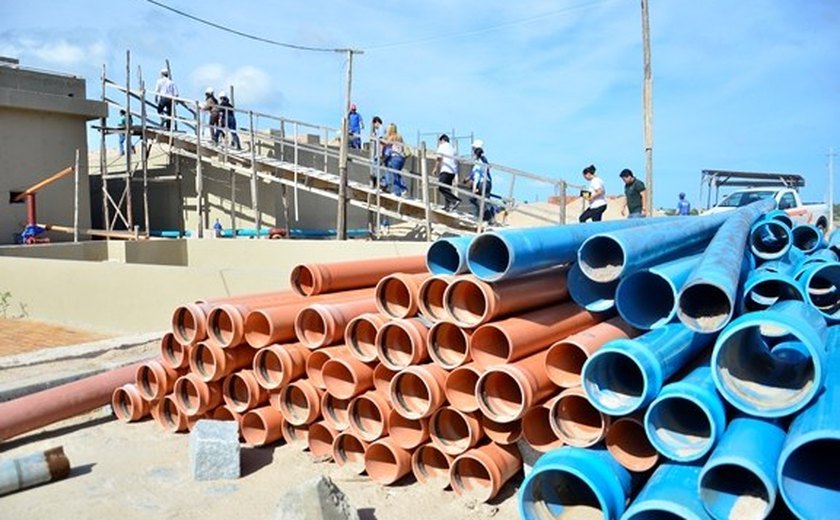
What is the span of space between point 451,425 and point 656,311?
4.48 feet

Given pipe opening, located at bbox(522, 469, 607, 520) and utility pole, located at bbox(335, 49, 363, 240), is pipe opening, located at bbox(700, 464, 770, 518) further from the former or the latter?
utility pole, located at bbox(335, 49, 363, 240)

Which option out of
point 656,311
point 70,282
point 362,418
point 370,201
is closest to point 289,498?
point 362,418

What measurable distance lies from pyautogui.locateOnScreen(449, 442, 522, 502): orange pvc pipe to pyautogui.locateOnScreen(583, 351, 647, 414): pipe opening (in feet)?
2.81

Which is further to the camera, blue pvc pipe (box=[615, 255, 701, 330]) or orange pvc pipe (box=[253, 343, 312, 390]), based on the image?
orange pvc pipe (box=[253, 343, 312, 390])

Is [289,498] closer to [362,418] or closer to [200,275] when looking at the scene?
[362,418]

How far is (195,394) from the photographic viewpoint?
4750 mm

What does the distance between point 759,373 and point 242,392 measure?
3.31 m

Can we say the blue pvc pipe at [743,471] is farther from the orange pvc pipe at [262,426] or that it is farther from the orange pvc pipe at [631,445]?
the orange pvc pipe at [262,426]

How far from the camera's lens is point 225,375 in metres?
4.59

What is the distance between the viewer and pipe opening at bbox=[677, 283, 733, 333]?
2996 millimetres

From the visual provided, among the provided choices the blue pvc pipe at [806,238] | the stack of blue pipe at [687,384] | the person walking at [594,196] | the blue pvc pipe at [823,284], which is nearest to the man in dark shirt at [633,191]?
the person walking at [594,196]

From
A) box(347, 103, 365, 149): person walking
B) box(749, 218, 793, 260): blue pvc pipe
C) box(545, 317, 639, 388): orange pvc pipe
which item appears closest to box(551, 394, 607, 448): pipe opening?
box(545, 317, 639, 388): orange pvc pipe

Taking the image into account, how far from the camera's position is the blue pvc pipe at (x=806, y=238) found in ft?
24.6

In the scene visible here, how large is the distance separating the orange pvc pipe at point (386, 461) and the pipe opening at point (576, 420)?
3.51ft
